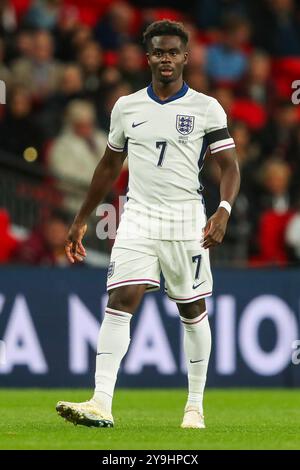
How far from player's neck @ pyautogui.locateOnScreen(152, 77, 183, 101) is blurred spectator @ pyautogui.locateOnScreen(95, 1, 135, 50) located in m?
8.57

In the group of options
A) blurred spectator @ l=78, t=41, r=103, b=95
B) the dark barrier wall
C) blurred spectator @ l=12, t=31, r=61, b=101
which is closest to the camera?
the dark barrier wall

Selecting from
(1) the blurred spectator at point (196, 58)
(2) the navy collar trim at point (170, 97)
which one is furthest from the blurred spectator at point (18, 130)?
(2) the navy collar trim at point (170, 97)

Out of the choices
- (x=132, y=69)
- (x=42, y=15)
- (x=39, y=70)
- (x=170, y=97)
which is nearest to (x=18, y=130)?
(x=39, y=70)

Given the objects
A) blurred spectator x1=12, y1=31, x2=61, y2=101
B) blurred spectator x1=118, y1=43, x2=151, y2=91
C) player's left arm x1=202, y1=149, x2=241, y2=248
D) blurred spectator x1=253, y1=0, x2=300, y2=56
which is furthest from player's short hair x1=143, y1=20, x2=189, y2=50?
blurred spectator x1=253, y1=0, x2=300, y2=56

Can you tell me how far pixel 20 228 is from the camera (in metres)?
13.2

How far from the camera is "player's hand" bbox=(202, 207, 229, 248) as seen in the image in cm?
754

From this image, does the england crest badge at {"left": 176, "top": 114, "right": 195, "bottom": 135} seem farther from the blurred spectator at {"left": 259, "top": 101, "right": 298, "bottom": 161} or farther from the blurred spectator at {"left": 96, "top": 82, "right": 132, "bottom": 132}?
the blurred spectator at {"left": 259, "top": 101, "right": 298, "bottom": 161}

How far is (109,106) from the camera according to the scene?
1441 centimetres

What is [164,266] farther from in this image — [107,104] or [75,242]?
[107,104]

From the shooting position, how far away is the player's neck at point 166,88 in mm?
7848

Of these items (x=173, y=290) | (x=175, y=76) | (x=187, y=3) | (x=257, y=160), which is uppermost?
(x=187, y=3)

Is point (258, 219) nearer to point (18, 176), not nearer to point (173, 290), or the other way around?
point (18, 176)

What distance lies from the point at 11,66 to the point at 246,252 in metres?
3.34
